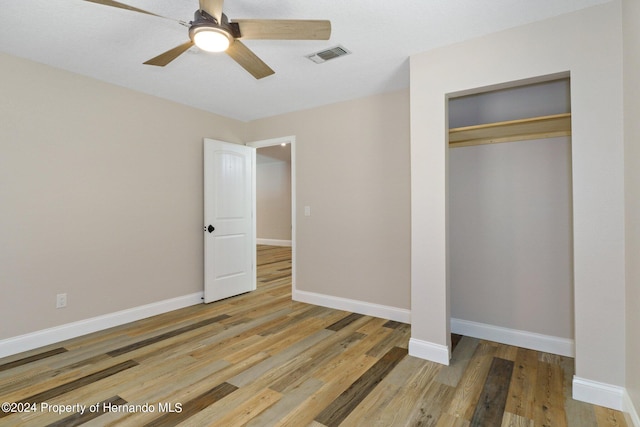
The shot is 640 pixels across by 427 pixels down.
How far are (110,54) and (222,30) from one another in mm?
1574

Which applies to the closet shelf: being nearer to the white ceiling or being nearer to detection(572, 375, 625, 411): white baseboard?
the white ceiling

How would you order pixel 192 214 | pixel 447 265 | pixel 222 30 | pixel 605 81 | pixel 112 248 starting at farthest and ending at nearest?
pixel 192 214 < pixel 112 248 < pixel 447 265 < pixel 605 81 < pixel 222 30

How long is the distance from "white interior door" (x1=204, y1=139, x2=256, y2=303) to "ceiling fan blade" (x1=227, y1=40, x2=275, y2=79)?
7.02 feet

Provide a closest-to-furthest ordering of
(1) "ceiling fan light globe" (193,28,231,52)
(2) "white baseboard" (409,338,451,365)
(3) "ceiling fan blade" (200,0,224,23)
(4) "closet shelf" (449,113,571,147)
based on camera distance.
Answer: (3) "ceiling fan blade" (200,0,224,23)
(1) "ceiling fan light globe" (193,28,231,52)
(4) "closet shelf" (449,113,571,147)
(2) "white baseboard" (409,338,451,365)

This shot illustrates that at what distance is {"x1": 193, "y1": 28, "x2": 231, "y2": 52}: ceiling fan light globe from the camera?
1764 mm

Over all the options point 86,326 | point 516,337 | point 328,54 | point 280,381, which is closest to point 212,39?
point 328,54

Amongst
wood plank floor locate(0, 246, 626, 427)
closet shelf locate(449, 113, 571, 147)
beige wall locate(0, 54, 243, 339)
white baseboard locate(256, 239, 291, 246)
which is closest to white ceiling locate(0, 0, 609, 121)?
beige wall locate(0, 54, 243, 339)

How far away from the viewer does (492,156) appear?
2.98 metres

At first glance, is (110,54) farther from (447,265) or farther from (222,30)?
(447,265)

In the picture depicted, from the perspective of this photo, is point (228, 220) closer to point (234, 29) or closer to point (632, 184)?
point (234, 29)

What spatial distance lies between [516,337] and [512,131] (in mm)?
1795

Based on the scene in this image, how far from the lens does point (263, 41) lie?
8.11ft

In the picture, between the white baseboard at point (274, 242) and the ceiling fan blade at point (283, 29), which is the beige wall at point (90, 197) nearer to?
the ceiling fan blade at point (283, 29)

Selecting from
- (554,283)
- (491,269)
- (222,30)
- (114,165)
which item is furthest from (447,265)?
(114,165)
